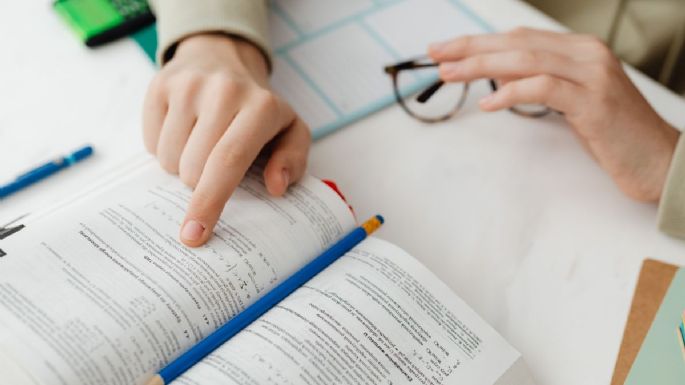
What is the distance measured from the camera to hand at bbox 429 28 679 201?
2.47 ft

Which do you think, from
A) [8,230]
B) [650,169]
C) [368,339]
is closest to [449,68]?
[650,169]

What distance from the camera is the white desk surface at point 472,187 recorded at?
26.1 inches

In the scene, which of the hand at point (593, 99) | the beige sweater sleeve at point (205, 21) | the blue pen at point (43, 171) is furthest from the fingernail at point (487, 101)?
the blue pen at point (43, 171)

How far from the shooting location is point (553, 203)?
2.49 ft

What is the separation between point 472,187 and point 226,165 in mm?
297

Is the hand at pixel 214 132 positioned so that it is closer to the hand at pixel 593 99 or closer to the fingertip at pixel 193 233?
the fingertip at pixel 193 233

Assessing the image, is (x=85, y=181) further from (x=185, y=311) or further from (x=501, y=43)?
(x=501, y=43)

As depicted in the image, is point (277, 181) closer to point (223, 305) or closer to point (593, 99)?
point (223, 305)

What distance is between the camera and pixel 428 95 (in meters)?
0.86

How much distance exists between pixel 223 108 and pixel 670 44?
78 cm

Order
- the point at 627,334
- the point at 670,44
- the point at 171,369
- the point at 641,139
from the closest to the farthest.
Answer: the point at 171,369, the point at 627,334, the point at 641,139, the point at 670,44

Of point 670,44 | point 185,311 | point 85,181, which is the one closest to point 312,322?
point 185,311

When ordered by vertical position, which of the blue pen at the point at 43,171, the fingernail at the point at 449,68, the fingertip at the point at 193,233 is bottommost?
the blue pen at the point at 43,171

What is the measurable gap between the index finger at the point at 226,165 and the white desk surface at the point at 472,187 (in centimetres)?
13
